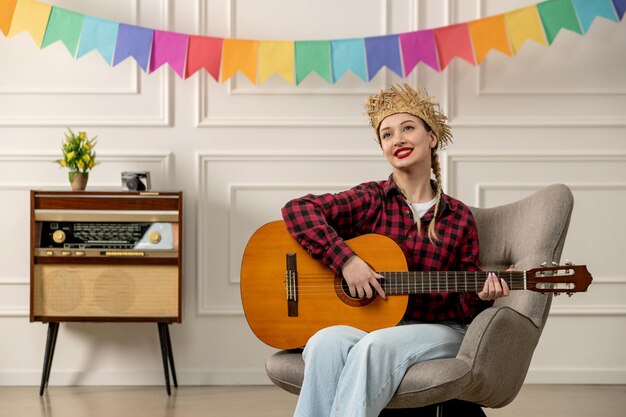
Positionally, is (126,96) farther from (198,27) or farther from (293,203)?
(293,203)

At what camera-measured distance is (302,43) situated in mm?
3746

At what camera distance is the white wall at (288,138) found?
3.85 metres

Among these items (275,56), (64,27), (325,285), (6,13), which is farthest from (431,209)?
(6,13)

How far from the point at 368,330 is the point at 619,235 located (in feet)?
6.68

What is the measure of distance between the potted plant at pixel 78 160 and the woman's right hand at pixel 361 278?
67.4 inches

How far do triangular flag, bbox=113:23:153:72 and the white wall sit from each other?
0.14m

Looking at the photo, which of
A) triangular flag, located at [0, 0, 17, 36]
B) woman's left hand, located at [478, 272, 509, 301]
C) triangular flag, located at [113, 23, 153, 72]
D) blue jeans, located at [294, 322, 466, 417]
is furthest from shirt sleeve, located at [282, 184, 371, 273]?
triangular flag, located at [0, 0, 17, 36]

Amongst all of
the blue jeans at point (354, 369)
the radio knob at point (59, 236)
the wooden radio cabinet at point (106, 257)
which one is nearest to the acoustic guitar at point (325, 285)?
the blue jeans at point (354, 369)

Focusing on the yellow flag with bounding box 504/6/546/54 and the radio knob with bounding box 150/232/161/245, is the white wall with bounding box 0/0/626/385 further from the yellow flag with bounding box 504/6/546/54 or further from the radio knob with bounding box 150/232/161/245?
the radio knob with bounding box 150/232/161/245

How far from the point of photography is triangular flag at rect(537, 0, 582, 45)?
3674 mm

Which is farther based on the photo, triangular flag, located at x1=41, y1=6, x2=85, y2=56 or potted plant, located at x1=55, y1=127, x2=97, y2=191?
triangular flag, located at x1=41, y1=6, x2=85, y2=56

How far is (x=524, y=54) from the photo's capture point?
3.87 metres

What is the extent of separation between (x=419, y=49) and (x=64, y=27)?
1.52 m

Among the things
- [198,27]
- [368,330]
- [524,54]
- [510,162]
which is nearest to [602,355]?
[510,162]
